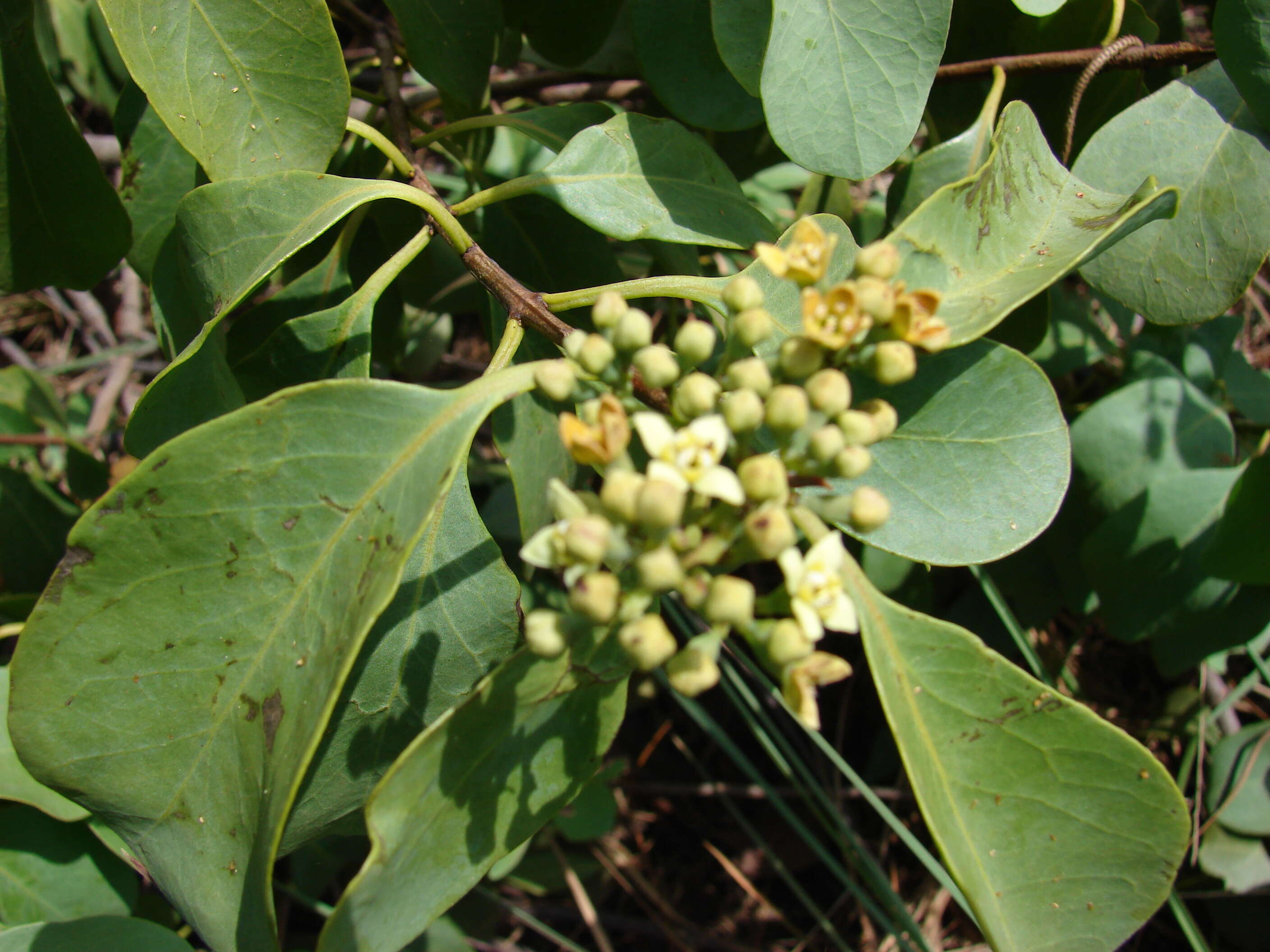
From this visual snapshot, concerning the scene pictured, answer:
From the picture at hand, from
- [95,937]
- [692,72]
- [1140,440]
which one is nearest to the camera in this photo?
[95,937]

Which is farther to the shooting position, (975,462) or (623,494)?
(975,462)

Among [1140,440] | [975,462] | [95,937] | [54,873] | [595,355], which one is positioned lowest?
[54,873]

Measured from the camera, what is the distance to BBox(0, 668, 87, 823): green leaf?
2047 millimetres

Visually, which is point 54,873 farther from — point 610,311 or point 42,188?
point 610,311

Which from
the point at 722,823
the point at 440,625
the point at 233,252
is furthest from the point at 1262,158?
the point at 722,823

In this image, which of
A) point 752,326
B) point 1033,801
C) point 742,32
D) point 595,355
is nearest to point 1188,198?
point 742,32

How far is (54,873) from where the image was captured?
2219 millimetres

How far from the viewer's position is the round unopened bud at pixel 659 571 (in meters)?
1.14

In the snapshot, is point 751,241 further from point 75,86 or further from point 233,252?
point 75,86

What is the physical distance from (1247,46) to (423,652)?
2146 mm

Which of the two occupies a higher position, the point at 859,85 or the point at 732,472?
the point at 859,85

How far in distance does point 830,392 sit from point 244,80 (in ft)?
4.32

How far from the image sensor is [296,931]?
326 cm

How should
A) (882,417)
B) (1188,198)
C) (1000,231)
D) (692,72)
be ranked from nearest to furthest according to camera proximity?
(882,417)
(1000,231)
(1188,198)
(692,72)
